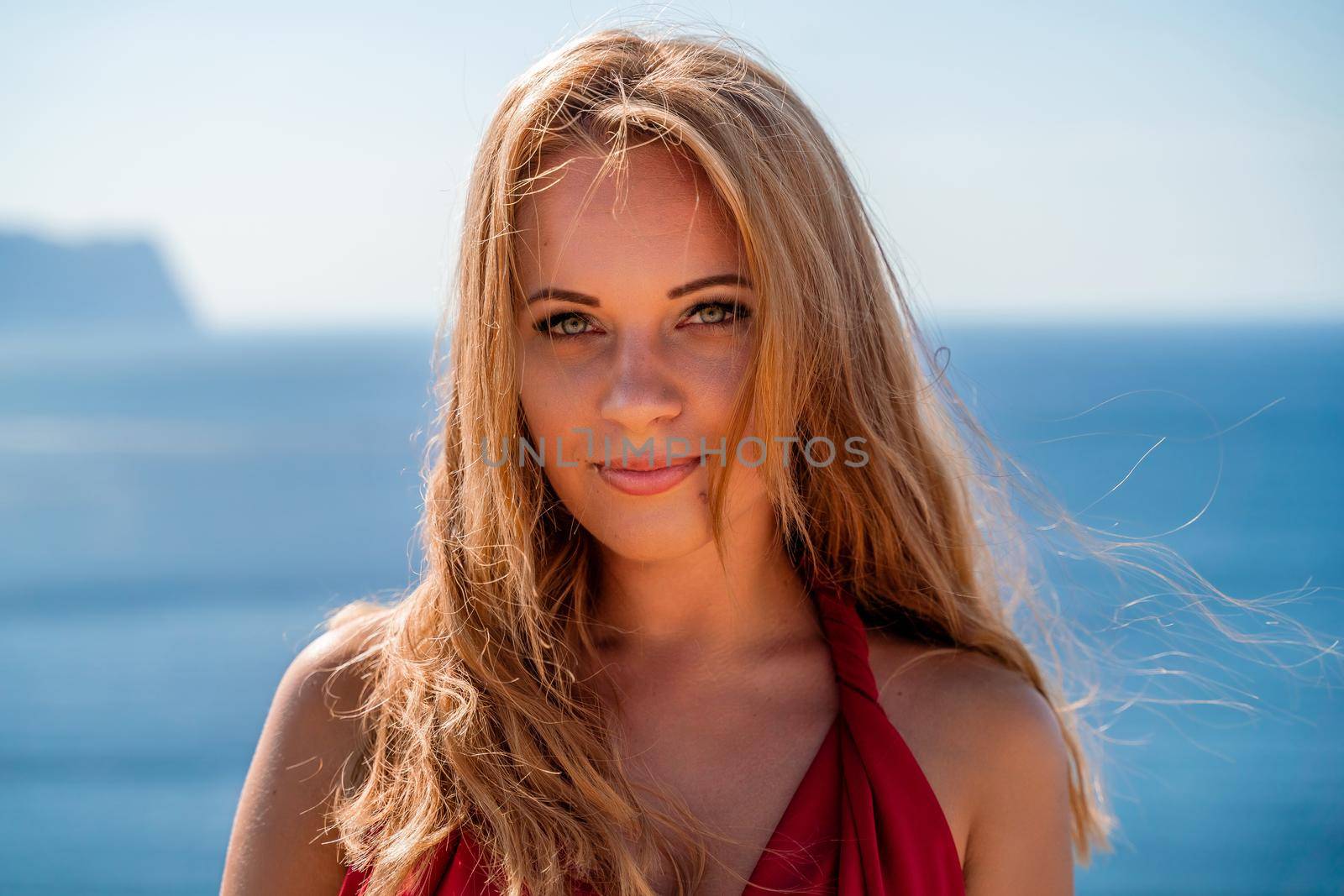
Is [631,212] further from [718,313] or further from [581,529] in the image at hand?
[581,529]

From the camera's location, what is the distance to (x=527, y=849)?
1943mm

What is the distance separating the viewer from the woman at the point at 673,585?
196 cm

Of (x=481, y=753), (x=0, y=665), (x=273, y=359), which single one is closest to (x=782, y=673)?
(x=481, y=753)

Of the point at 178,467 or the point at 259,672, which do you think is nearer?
the point at 259,672

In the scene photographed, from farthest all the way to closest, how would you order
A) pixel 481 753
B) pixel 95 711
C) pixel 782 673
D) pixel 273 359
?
pixel 273 359
pixel 95 711
pixel 782 673
pixel 481 753

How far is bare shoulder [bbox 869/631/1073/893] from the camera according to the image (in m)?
2.06

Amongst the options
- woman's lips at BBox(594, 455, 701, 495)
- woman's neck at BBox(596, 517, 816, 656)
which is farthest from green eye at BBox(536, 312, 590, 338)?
woman's neck at BBox(596, 517, 816, 656)

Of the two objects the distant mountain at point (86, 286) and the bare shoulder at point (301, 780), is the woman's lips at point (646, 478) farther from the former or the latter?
the distant mountain at point (86, 286)

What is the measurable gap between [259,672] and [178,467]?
1294 centimetres

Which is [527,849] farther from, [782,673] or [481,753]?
[782,673]

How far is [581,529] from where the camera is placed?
7.71 ft

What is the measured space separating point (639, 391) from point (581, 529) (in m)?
0.52

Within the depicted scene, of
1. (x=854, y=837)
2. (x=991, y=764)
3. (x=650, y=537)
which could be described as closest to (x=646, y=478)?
(x=650, y=537)

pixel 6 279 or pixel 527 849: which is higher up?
pixel 6 279
